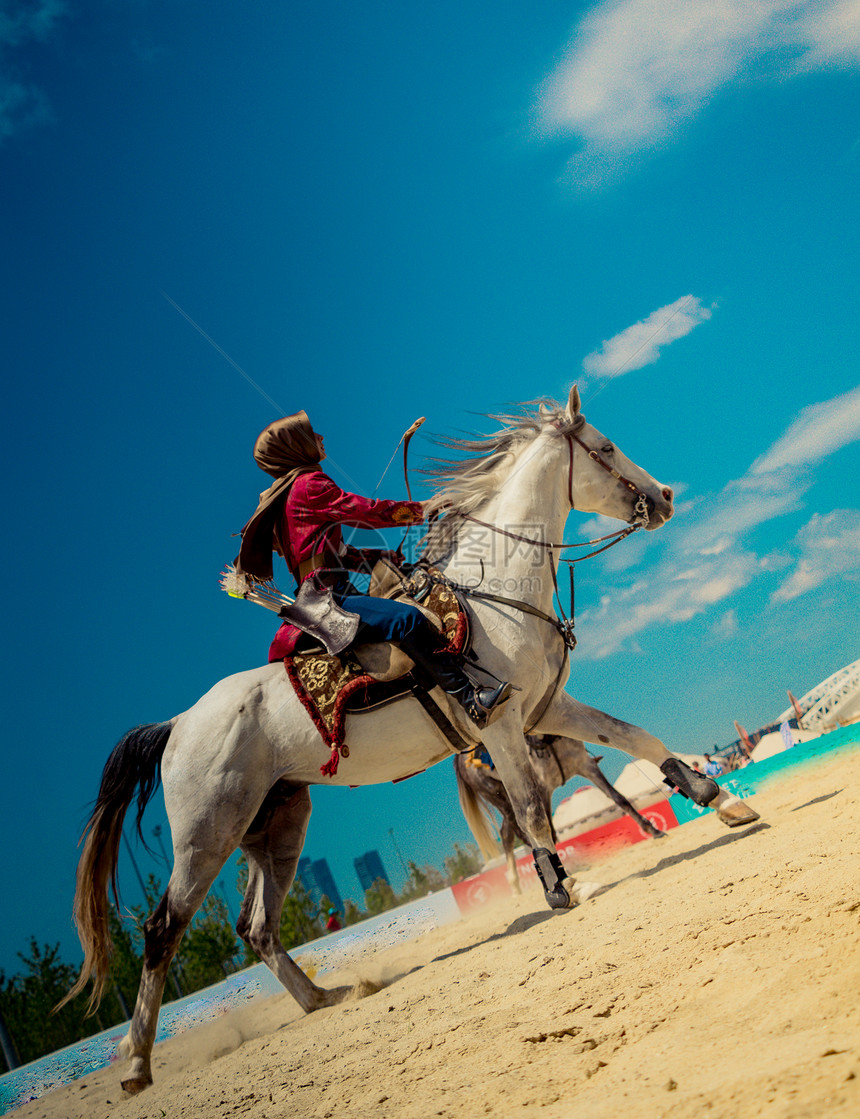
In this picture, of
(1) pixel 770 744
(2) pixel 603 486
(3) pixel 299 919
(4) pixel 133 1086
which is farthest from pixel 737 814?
(3) pixel 299 919

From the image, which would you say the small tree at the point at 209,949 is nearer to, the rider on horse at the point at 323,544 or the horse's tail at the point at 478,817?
the horse's tail at the point at 478,817

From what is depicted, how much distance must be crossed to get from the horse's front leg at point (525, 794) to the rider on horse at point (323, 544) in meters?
0.19

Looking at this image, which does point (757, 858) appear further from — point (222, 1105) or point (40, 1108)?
point (40, 1108)

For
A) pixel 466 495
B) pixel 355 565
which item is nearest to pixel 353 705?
pixel 355 565

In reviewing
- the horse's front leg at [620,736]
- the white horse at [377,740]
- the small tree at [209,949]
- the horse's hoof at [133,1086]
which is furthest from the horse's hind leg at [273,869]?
the small tree at [209,949]

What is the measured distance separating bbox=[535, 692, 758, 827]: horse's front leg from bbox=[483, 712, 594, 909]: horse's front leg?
0.66 meters

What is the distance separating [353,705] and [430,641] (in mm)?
654

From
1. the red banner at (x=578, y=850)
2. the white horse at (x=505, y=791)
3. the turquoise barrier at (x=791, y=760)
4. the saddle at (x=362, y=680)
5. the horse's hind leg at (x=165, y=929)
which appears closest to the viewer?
the horse's hind leg at (x=165, y=929)

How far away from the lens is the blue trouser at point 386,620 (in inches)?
183

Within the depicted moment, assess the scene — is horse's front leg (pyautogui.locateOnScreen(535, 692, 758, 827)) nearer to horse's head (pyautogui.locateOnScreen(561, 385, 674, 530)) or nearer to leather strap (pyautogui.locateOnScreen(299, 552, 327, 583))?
horse's head (pyautogui.locateOnScreen(561, 385, 674, 530))

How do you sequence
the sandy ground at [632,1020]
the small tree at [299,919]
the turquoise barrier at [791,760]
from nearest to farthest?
1. the sandy ground at [632,1020]
2. the turquoise barrier at [791,760]
3. the small tree at [299,919]

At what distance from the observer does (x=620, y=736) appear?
5.40 metres

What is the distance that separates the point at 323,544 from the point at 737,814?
3.32 metres

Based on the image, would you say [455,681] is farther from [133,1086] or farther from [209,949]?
[209,949]
